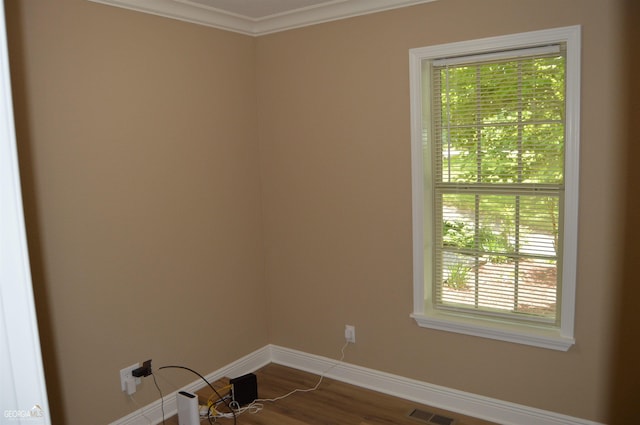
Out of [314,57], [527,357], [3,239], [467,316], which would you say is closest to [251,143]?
[314,57]

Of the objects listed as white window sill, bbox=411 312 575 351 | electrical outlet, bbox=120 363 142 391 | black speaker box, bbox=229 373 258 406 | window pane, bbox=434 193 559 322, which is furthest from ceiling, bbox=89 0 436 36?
black speaker box, bbox=229 373 258 406

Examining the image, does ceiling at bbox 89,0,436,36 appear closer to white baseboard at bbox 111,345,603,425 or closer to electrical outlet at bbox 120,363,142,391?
electrical outlet at bbox 120,363,142,391

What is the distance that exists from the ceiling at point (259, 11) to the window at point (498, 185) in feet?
1.72

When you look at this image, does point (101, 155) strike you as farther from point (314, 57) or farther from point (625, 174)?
point (625, 174)

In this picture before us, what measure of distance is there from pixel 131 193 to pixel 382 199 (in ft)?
4.98

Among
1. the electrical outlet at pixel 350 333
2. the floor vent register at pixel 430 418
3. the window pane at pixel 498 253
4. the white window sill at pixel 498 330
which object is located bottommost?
the floor vent register at pixel 430 418

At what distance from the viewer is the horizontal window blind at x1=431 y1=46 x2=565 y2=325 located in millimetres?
2812

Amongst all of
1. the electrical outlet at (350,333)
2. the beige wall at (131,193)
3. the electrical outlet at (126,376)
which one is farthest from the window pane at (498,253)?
the electrical outlet at (126,376)

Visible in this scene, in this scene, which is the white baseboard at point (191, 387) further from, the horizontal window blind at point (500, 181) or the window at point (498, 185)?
the horizontal window blind at point (500, 181)

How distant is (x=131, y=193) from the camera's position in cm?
297

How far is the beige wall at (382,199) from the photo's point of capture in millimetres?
2621

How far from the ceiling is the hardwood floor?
240cm

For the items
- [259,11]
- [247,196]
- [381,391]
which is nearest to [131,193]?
[247,196]

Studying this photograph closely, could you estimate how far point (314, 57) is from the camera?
11.4 ft
